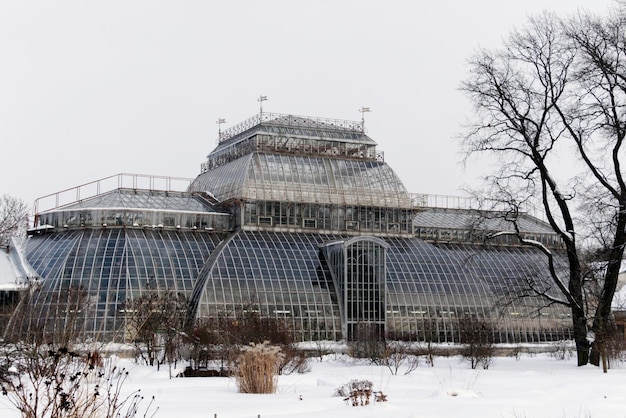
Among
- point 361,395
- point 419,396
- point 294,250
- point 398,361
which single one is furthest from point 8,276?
point 361,395

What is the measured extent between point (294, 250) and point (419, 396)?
39.4 meters

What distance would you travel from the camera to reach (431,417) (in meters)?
22.1

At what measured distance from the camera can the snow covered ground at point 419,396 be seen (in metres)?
23.8

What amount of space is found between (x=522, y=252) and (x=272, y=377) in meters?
51.3

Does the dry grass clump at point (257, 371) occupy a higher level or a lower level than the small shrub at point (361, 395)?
higher

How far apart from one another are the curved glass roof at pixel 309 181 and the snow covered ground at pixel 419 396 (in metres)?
30.2

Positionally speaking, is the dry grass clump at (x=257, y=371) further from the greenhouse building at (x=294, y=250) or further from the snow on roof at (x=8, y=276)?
the snow on roof at (x=8, y=276)

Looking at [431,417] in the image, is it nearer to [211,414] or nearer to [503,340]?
[211,414]

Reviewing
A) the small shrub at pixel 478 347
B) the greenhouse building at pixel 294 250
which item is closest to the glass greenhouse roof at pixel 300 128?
the greenhouse building at pixel 294 250

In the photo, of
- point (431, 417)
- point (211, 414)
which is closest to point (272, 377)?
point (211, 414)

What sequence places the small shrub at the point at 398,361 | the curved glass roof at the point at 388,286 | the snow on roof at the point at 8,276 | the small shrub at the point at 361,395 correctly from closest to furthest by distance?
the small shrub at the point at 361,395
the small shrub at the point at 398,361
the snow on roof at the point at 8,276
the curved glass roof at the point at 388,286

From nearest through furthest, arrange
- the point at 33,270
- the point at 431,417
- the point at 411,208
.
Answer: the point at 431,417, the point at 33,270, the point at 411,208

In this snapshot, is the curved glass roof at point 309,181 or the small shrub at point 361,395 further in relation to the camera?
the curved glass roof at point 309,181

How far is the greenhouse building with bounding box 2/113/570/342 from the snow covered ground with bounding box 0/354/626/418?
21095mm
